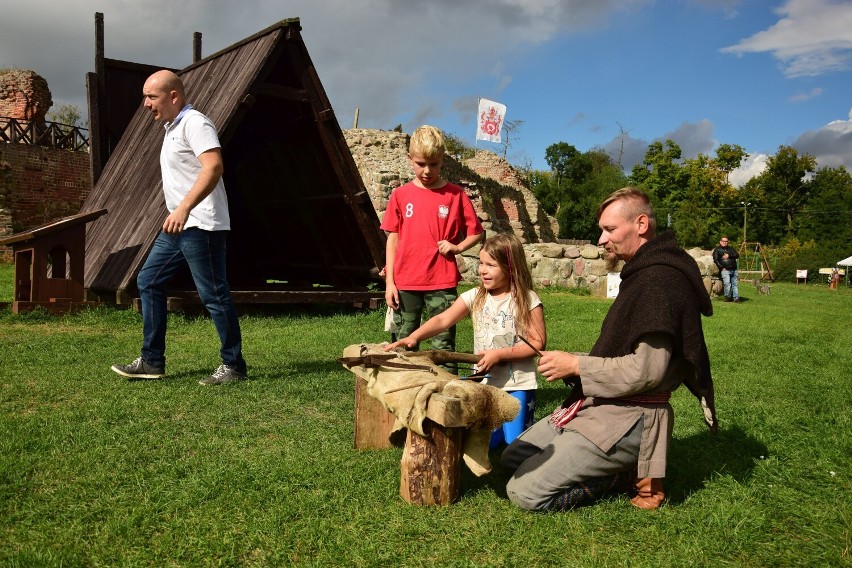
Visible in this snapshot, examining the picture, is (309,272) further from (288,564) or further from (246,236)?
(288,564)

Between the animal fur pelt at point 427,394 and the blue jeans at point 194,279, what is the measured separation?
2.02 metres

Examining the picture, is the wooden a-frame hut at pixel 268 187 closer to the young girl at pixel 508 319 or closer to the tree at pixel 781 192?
the young girl at pixel 508 319

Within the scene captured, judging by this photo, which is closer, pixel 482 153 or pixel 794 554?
pixel 794 554

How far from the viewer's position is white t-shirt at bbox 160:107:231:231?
16.0ft

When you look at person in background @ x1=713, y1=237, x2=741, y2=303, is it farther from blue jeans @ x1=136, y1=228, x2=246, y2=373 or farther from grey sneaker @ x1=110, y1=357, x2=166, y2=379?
grey sneaker @ x1=110, y1=357, x2=166, y2=379

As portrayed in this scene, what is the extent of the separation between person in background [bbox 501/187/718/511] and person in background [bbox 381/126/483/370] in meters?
1.44

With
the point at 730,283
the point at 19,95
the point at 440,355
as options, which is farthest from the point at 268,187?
the point at 19,95

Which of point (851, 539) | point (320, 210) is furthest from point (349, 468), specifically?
point (320, 210)

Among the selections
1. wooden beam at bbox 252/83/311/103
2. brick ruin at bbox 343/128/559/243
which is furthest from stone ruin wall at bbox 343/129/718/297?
wooden beam at bbox 252/83/311/103

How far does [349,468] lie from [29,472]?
144 centimetres

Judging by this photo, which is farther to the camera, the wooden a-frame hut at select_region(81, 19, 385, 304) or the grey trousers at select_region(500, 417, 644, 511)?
the wooden a-frame hut at select_region(81, 19, 385, 304)

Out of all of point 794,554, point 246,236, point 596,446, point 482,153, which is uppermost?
point 482,153

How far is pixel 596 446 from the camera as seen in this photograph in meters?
3.00

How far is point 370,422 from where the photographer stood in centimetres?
372
